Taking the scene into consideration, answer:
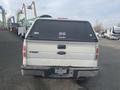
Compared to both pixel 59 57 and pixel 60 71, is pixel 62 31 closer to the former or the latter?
pixel 59 57

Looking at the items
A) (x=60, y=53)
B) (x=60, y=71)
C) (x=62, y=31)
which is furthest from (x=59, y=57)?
(x=62, y=31)

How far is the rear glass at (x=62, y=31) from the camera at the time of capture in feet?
22.6

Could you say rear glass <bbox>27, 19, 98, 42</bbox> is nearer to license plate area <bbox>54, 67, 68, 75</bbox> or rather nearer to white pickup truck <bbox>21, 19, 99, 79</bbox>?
white pickup truck <bbox>21, 19, 99, 79</bbox>

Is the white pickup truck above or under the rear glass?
under

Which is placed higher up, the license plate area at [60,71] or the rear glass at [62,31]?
the rear glass at [62,31]

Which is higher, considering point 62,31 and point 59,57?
point 62,31

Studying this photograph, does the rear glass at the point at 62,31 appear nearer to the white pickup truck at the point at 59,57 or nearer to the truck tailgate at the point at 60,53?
the white pickup truck at the point at 59,57

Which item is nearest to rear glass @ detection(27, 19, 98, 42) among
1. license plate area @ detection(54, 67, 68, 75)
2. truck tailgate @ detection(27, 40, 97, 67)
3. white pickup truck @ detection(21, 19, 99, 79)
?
white pickup truck @ detection(21, 19, 99, 79)

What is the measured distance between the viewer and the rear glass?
6.89m

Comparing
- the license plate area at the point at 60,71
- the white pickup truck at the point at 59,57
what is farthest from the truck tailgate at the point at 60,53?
the license plate area at the point at 60,71

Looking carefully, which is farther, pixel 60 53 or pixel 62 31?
Answer: pixel 62 31

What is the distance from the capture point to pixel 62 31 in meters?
7.25

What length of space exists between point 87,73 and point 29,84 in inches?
73.7

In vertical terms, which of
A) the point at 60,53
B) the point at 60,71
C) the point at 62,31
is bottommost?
the point at 60,71
